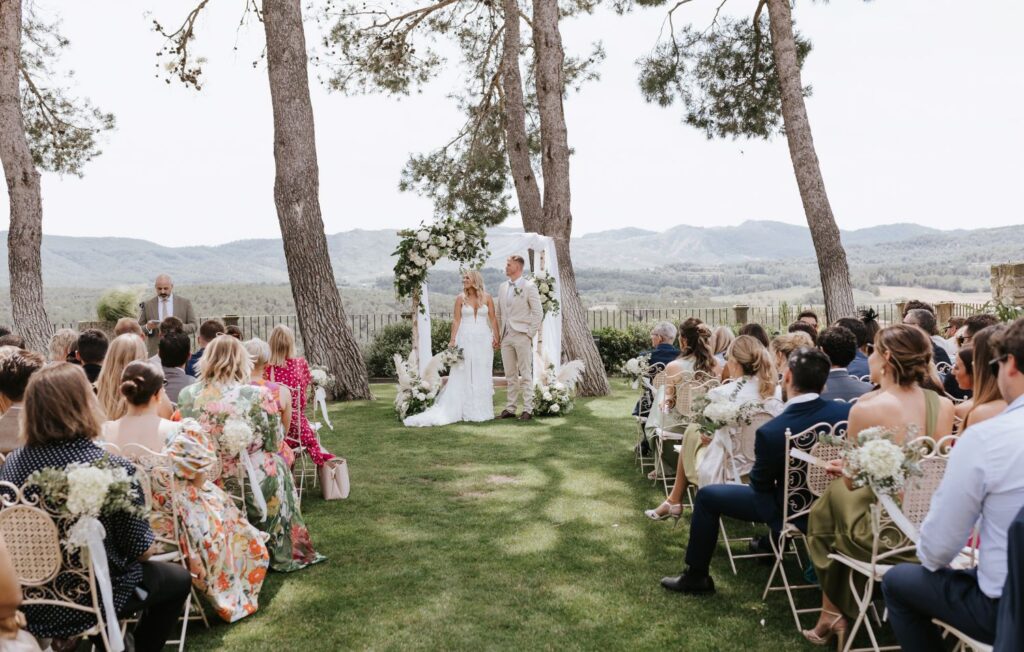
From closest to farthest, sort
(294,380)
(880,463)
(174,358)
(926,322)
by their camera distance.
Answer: (880,463), (174,358), (926,322), (294,380)

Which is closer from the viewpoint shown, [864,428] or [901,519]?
[901,519]

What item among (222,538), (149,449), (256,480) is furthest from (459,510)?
(149,449)

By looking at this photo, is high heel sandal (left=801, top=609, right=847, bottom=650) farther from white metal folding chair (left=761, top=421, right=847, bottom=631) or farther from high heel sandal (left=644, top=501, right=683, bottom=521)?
high heel sandal (left=644, top=501, right=683, bottom=521)

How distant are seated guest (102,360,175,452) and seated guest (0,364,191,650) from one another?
758 millimetres

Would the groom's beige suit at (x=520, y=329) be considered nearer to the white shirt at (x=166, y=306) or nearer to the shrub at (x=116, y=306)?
the white shirt at (x=166, y=306)

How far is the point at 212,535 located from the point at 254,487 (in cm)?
57

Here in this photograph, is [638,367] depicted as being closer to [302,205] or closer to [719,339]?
[719,339]

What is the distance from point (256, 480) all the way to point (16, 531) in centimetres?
186

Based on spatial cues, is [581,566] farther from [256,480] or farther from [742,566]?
[256,480]

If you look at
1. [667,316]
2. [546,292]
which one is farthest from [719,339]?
[667,316]

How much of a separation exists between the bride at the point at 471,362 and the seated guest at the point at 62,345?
4.91 metres

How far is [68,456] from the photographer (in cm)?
303

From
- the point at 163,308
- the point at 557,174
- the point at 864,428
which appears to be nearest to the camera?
the point at 864,428

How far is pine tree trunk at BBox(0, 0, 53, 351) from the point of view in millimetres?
11164
